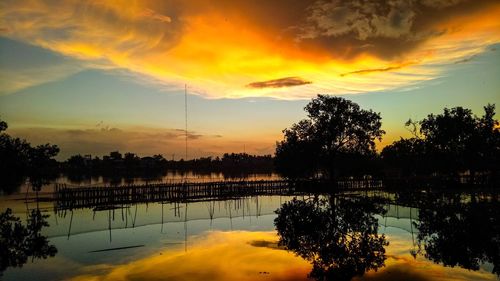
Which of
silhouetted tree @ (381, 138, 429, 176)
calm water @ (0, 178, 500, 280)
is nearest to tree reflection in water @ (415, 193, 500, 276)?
calm water @ (0, 178, 500, 280)

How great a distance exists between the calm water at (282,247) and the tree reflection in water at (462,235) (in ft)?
0.16

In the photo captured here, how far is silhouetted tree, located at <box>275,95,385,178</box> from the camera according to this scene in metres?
55.8

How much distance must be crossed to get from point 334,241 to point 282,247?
329cm

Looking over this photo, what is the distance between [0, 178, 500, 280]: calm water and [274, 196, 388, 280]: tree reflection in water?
0.16 feet

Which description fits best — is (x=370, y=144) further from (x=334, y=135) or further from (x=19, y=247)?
(x=19, y=247)

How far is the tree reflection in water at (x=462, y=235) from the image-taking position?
17078 mm

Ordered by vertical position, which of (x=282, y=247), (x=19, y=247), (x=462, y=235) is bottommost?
(x=282, y=247)

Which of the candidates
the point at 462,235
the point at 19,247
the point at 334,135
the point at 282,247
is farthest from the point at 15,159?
the point at 334,135

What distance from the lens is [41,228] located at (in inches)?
1037

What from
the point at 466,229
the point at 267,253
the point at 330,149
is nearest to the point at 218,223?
the point at 267,253

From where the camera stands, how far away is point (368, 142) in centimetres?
5641

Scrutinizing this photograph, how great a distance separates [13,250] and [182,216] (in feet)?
56.2

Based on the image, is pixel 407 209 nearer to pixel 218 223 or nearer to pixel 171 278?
pixel 218 223

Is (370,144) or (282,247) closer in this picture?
(282,247)
